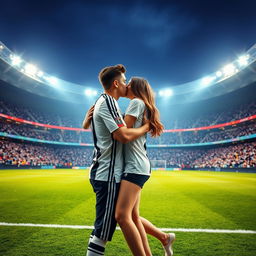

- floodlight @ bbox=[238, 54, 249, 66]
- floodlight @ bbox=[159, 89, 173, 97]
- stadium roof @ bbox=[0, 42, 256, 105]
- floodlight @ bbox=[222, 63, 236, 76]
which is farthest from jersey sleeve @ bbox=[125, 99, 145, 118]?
floodlight @ bbox=[159, 89, 173, 97]

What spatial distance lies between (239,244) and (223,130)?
44.8 metres

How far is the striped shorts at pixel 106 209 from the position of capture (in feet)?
6.37

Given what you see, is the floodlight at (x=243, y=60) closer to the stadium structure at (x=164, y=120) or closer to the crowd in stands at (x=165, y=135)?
the stadium structure at (x=164, y=120)

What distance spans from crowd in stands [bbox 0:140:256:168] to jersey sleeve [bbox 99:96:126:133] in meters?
30.3

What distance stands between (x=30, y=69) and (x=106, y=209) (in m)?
37.7

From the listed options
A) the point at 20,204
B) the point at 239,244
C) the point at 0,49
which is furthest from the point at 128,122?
the point at 0,49

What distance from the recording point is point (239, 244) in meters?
3.04

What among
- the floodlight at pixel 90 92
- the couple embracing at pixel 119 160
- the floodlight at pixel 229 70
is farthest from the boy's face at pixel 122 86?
the floodlight at pixel 90 92

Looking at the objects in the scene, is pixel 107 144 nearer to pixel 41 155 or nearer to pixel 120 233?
pixel 120 233

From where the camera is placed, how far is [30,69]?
33844 millimetres

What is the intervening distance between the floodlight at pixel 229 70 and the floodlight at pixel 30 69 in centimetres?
3426

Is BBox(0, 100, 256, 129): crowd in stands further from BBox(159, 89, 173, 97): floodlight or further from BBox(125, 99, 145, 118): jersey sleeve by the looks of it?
BBox(125, 99, 145, 118): jersey sleeve

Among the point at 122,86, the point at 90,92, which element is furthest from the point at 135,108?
the point at 90,92

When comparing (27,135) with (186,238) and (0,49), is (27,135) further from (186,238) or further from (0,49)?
(186,238)
